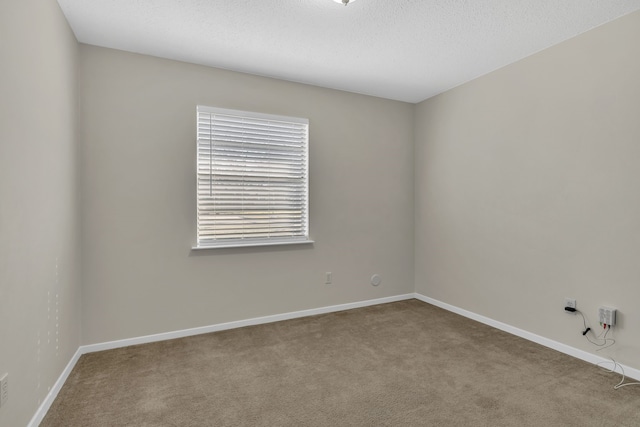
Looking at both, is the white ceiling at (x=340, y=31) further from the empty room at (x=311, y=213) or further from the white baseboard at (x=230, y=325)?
the white baseboard at (x=230, y=325)

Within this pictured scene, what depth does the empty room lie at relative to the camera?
2.01 metres

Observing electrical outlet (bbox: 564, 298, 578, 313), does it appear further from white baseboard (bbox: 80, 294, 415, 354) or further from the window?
the window

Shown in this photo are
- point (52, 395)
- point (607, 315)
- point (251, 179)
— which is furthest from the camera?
point (251, 179)

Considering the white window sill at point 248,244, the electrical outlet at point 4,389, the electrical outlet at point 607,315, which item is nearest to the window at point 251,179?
the white window sill at point 248,244

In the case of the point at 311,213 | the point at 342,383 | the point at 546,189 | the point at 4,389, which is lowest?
the point at 342,383

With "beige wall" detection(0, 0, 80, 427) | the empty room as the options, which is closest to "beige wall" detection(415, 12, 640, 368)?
the empty room

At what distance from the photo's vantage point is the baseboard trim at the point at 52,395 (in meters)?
1.87

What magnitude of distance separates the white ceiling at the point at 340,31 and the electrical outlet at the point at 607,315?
7.14 feet

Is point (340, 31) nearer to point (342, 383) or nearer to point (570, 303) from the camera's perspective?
point (342, 383)

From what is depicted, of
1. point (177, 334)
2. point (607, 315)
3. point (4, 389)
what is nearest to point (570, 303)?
point (607, 315)

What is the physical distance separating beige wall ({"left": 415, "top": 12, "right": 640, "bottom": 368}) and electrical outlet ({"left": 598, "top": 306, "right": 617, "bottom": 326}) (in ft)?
0.19

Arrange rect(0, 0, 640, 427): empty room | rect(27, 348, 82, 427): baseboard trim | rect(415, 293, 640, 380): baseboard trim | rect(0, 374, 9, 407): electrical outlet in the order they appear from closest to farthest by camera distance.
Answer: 1. rect(0, 374, 9, 407): electrical outlet
2. rect(27, 348, 82, 427): baseboard trim
3. rect(0, 0, 640, 427): empty room
4. rect(415, 293, 640, 380): baseboard trim

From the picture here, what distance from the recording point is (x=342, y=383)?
7.64 feet

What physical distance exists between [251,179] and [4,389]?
7.84 feet
